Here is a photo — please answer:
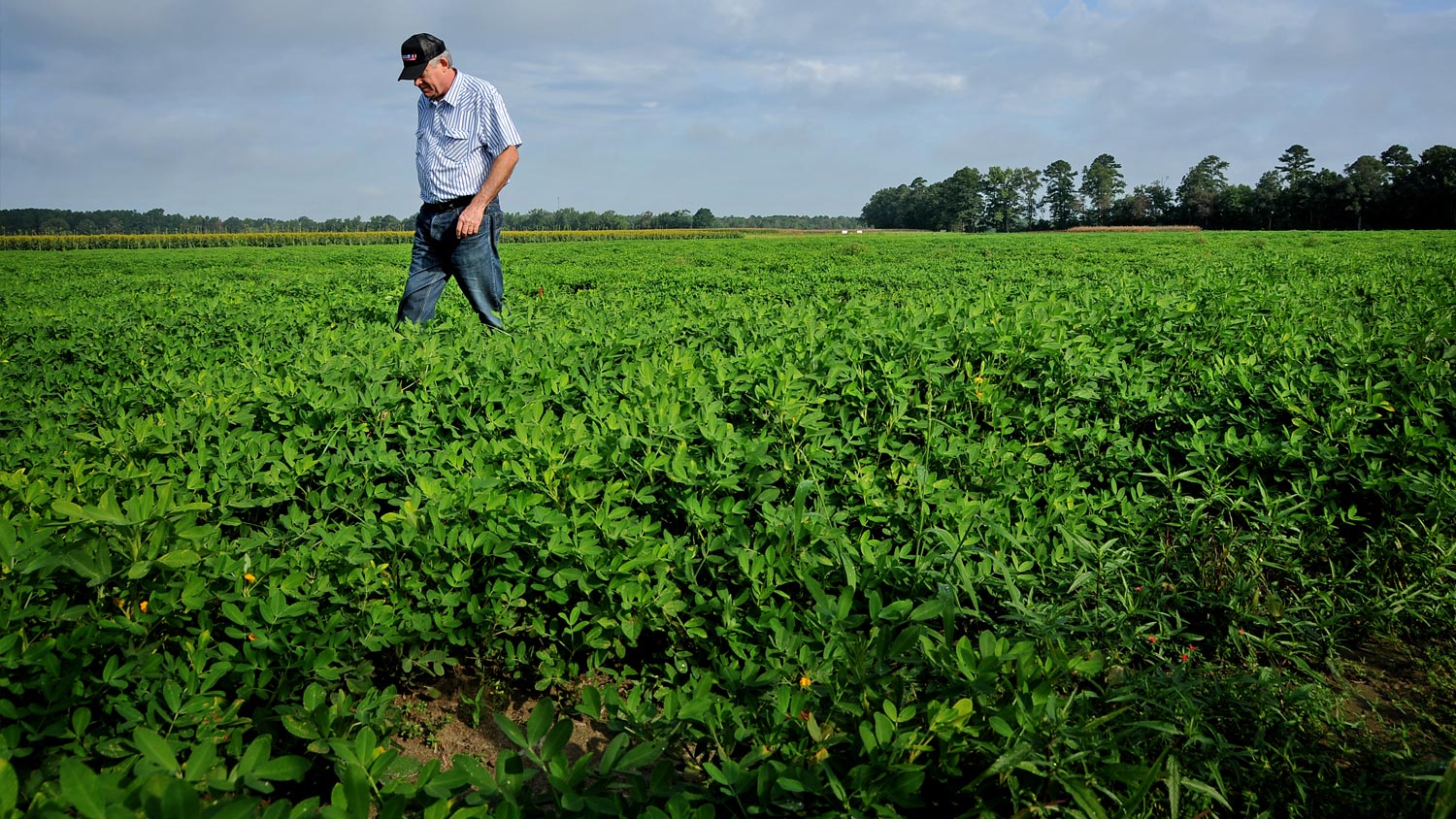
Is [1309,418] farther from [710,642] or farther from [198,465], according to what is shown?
[198,465]

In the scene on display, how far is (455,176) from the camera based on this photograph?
5.26 m

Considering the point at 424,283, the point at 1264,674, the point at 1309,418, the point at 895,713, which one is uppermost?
the point at 424,283

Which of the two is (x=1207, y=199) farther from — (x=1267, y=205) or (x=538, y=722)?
(x=538, y=722)

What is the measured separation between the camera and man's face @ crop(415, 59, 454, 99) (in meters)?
5.07

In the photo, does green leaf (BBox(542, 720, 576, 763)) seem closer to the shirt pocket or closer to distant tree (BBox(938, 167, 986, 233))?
the shirt pocket

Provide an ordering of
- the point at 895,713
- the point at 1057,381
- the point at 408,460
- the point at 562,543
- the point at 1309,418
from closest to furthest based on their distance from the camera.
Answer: the point at 895,713 < the point at 562,543 < the point at 408,460 < the point at 1309,418 < the point at 1057,381

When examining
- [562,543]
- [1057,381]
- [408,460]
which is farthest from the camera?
[1057,381]

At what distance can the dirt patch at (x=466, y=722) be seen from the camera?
198 centimetres

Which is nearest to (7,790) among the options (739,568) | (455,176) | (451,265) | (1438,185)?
(739,568)

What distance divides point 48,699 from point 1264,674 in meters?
2.68

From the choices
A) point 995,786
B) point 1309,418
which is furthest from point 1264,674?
point 1309,418

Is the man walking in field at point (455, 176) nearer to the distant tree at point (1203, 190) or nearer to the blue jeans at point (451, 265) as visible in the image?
the blue jeans at point (451, 265)

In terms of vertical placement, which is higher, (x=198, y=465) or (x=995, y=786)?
(x=198, y=465)

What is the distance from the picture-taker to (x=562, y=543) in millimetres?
2072
